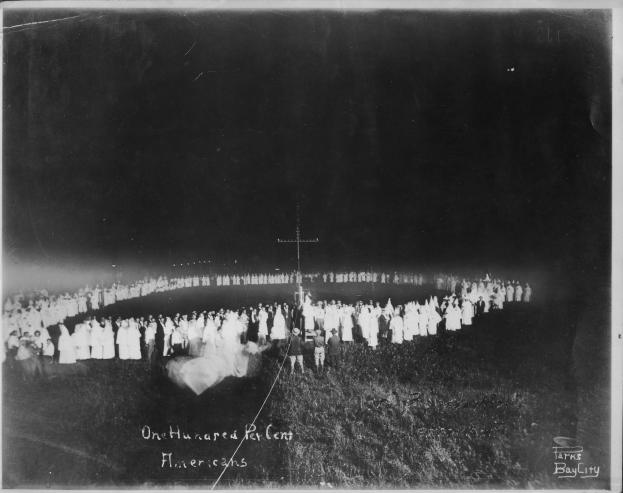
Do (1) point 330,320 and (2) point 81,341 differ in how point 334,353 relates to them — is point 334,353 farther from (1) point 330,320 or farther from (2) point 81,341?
(2) point 81,341

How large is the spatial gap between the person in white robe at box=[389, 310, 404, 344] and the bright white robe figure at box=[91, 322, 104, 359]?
2.74m

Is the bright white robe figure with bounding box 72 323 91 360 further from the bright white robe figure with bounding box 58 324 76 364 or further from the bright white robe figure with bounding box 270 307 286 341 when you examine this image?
the bright white robe figure with bounding box 270 307 286 341

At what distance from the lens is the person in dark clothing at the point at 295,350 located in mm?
3846

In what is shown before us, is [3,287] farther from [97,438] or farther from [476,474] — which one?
[476,474]

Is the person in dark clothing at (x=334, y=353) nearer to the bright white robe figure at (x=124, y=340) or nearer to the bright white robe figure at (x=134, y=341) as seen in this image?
the bright white robe figure at (x=134, y=341)

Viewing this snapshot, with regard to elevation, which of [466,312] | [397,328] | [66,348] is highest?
[466,312]

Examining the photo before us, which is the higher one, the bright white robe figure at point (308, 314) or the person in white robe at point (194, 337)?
the bright white robe figure at point (308, 314)

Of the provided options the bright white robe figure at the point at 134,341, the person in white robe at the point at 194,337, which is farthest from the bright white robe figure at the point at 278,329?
the bright white robe figure at the point at 134,341

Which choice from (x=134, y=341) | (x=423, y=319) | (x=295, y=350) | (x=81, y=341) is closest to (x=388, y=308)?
(x=423, y=319)

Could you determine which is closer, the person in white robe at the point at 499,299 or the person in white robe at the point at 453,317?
the person in white robe at the point at 499,299

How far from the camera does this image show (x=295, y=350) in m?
3.86

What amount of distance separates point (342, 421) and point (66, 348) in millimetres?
2662

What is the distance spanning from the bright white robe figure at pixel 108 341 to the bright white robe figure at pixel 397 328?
2.64 m

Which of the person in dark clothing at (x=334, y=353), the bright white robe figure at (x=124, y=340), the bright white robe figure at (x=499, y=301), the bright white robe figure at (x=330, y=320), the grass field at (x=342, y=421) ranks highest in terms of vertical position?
the bright white robe figure at (x=499, y=301)
